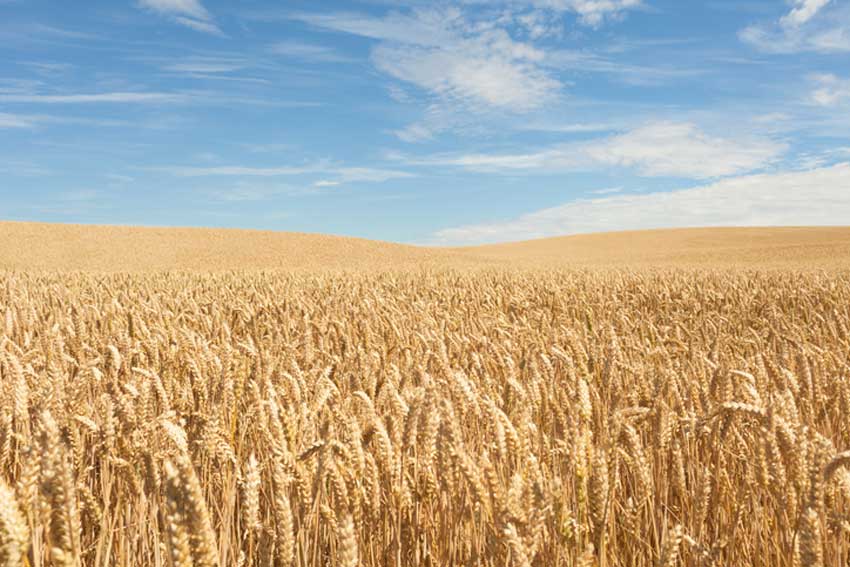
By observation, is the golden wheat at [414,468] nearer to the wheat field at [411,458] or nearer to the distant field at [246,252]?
the wheat field at [411,458]

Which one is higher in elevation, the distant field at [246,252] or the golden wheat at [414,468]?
the distant field at [246,252]

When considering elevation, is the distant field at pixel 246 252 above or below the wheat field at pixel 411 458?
above

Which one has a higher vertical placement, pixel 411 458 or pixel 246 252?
pixel 246 252

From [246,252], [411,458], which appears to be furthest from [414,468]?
[246,252]

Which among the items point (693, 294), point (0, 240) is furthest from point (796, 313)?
point (0, 240)

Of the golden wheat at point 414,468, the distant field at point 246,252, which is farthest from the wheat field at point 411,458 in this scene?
the distant field at point 246,252

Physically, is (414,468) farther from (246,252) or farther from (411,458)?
(246,252)

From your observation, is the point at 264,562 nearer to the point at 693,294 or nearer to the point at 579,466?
the point at 579,466

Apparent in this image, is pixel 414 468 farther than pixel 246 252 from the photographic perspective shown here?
No

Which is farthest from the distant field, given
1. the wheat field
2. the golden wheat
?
the golden wheat

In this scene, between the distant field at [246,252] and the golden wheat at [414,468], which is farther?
the distant field at [246,252]

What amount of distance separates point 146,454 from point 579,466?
1.20 m

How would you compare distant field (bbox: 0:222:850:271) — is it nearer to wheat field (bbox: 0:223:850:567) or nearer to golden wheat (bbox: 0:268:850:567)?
wheat field (bbox: 0:223:850:567)

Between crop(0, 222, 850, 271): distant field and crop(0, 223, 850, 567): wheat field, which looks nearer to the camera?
crop(0, 223, 850, 567): wheat field
